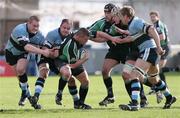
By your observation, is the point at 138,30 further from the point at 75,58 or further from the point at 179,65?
the point at 179,65

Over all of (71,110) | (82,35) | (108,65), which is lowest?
(71,110)

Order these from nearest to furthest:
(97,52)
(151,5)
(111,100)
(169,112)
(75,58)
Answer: (169,112) → (75,58) → (111,100) → (97,52) → (151,5)

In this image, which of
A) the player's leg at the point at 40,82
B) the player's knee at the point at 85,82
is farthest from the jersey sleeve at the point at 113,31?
the player's leg at the point at 40,82

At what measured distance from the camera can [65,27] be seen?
14836 mm

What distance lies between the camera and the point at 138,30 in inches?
557

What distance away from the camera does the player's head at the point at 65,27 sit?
1473 cm

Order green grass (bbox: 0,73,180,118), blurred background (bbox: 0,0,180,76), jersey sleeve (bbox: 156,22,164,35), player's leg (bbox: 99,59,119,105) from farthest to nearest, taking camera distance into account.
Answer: blurred background (bbox: 0,0,180,76)
jersey sleeve (bbox: 156,22,164,35)
player's leg (bbox: 99,59,119,105)
green grass (bbox: 0,73,180,118)

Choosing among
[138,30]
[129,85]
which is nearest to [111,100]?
[129,85]

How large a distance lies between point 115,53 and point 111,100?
1046 millimetres

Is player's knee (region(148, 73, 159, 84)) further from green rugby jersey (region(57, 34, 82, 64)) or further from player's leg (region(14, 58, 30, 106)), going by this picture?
player's leg (region(14, 58, 30, 106))

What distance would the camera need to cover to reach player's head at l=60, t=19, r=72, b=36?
48.3ft

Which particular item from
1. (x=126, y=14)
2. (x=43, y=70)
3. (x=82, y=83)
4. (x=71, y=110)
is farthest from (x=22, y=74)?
(x=126, y=14)

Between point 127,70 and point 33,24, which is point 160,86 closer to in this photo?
point 127,70

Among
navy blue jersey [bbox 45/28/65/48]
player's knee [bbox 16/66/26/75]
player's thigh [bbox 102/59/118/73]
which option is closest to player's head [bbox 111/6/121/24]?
player's thigh [bbox 102/59/118/73]
